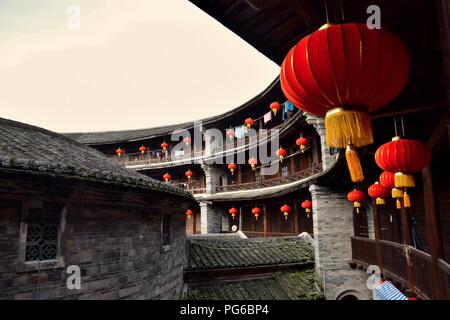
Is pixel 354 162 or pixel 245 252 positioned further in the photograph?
pixel 245 252

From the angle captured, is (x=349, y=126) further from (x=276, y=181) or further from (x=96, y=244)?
(x=276, y=181)

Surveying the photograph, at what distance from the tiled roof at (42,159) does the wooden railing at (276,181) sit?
9065 millimetres

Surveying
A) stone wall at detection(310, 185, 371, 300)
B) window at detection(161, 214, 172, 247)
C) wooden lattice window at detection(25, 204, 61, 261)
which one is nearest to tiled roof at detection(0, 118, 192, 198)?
wooden lattice window at detection(25, 204, 61, 261)

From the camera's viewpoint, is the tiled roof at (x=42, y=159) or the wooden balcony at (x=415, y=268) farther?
the tiled roof at (x=42, y=159)

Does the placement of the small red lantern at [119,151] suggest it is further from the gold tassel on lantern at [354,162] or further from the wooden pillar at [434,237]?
the gold tassel on lantern at [354,162]

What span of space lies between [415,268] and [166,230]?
5.84 m

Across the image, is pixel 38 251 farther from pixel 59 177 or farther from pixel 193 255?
pixel 193 255

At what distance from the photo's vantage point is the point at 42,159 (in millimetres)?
5668

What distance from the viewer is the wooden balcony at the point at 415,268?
4579 millimetres

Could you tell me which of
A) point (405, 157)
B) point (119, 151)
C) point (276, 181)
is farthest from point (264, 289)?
point (119, 151)

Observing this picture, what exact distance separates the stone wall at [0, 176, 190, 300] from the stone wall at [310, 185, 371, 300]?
21.5 ft

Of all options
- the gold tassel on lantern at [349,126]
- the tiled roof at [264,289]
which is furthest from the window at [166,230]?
the gold tassel on lantern at [349,126]

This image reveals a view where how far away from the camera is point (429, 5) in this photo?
3176mm

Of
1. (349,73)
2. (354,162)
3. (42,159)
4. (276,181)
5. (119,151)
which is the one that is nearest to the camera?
(349,73)
